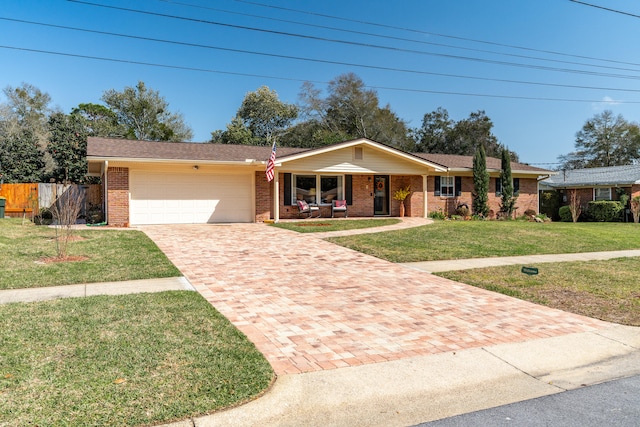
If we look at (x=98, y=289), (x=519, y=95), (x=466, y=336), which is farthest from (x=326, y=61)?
(x=466, y=336)

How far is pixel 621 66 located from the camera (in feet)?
67.7

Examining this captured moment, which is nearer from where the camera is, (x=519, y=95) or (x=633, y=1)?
(x=633, y=1)

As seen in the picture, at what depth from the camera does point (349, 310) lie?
6.13 meters

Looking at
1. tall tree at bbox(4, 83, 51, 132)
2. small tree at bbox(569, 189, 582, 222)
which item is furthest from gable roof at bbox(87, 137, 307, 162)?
tall tree at bbox(4, 83, 51, 132)

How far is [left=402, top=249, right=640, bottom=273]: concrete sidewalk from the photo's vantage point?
9586mm

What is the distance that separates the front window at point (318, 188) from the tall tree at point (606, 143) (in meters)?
44.9

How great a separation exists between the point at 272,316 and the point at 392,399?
2.53 meters

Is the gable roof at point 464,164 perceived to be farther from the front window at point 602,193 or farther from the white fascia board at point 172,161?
the white fascia board at point 172,161

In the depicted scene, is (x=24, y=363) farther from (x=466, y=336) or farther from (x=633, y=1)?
(x=633, y=1)

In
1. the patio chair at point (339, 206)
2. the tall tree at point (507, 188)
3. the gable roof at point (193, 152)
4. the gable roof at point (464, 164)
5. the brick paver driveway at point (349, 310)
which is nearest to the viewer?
the brick paver driveway at point (349, 310)

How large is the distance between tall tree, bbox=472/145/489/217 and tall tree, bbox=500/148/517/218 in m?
1.33

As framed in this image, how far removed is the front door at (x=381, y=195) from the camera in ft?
72.1

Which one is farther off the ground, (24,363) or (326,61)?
(326,61)

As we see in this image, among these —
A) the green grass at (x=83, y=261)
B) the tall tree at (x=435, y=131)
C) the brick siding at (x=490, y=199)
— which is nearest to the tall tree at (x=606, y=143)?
the tall tree at (x=435, y=131)
